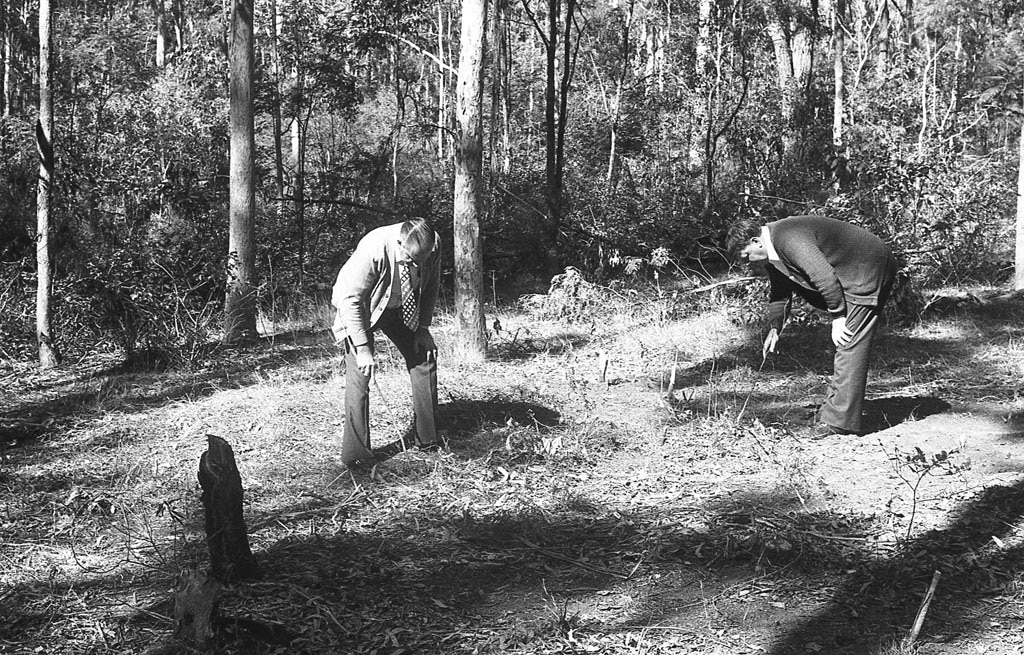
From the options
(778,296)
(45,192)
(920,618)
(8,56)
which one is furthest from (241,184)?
(8,56)

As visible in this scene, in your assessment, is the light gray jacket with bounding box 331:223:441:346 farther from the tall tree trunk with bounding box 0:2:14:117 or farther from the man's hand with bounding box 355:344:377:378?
the tall tree trunk with bounding box 0:2:14:117

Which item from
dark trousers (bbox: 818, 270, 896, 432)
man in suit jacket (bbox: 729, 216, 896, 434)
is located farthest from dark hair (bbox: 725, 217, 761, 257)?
dark trousers (bbox: 818, 270, 896, 432)

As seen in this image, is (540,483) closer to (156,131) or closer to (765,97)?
(156,131)

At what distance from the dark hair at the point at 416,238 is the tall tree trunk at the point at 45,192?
4.92 m

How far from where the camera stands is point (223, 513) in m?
4.34

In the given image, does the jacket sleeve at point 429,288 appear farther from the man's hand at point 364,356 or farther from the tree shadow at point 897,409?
the tree shadow at point 897,409

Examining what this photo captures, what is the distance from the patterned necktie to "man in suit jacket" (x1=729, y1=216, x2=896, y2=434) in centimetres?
221

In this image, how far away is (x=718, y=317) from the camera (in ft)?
34.3

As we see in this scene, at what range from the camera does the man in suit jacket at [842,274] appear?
6.07 meters

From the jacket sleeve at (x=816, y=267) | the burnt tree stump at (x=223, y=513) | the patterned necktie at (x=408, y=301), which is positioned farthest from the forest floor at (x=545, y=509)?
the jacket sleeve at (x=816, y=267)

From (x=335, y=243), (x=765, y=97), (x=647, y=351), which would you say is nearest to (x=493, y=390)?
(x=647, y=351)

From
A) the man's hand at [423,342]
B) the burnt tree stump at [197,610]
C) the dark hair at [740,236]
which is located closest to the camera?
the burnt tree stump at [197,610]

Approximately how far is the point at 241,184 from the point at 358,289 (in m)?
5.76

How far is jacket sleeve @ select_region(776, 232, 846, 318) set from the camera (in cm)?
602
